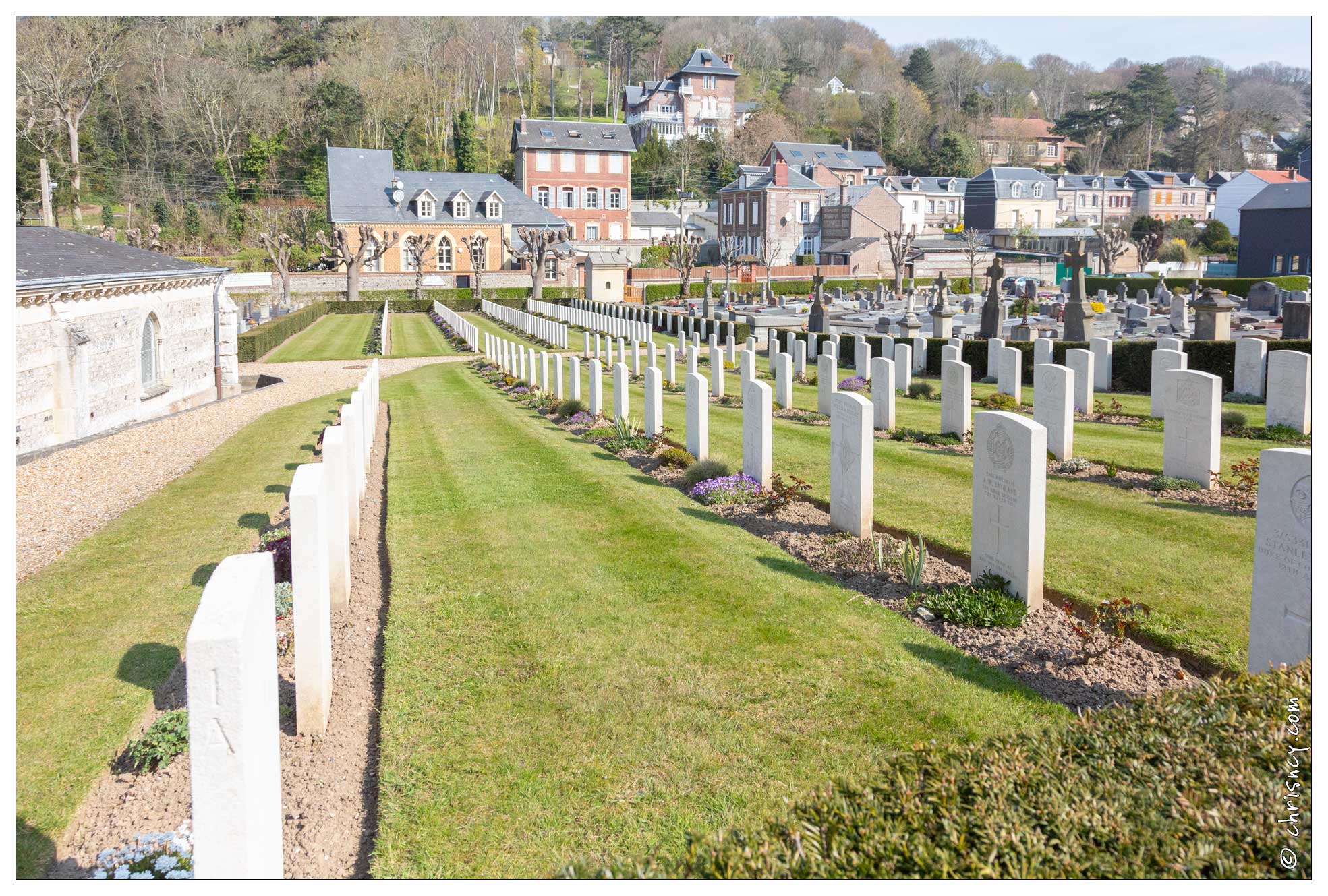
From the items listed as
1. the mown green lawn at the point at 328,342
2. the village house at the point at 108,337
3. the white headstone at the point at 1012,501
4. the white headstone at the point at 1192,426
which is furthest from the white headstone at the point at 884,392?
the mown green lawn at the point at 328,342

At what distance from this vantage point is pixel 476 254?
67.5m

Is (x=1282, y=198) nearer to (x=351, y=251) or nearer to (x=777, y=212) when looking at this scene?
(x=777, y=212)

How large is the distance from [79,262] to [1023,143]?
350ft

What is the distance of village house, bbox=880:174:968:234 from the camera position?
87.7 meters

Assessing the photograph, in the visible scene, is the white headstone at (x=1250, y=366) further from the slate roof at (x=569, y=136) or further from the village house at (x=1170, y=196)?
the village house at (x=1170, y=196)

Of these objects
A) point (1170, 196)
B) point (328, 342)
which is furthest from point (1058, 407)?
point (1170, 196)

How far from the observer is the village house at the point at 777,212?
82.4 meters

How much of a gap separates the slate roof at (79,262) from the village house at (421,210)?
4146 cm

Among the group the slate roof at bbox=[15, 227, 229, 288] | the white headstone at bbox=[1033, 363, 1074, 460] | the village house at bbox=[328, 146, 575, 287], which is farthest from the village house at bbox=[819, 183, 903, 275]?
the white headstone at bbox=[1033, 363, 1074, 460]

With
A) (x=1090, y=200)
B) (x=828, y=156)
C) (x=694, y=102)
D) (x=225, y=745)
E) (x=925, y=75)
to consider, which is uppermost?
(x=925, y=75)

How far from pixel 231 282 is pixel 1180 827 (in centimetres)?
6839

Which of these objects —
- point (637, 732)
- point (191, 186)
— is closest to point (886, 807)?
point (637, 732)

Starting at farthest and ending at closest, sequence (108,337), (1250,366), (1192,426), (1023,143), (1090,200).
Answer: (1023,143), (1090,200), (108,337), (1250,366), (1192,426)
